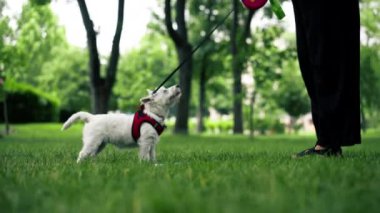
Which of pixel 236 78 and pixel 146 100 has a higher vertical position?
pixel 236 78

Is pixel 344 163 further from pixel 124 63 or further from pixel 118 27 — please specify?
pixel 124 63

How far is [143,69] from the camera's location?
47.5 m

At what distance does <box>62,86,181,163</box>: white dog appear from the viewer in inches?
223

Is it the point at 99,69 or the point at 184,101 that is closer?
the point at 99,69

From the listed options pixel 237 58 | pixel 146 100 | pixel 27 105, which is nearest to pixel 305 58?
pixel 146 100

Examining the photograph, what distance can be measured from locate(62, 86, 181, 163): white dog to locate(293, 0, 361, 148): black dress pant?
170cm

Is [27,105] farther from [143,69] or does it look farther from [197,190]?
[197,190]

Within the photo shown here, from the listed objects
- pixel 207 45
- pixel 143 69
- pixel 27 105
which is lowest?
pixel 27 105

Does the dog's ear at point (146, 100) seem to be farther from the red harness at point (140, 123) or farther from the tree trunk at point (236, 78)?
the tree trunk at point (236, 78)

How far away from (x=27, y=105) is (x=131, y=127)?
2583cm

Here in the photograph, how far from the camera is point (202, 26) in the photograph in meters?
29.5

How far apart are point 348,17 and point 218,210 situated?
140 inches

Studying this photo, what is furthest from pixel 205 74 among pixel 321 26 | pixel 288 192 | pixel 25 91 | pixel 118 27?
pixel 288 192

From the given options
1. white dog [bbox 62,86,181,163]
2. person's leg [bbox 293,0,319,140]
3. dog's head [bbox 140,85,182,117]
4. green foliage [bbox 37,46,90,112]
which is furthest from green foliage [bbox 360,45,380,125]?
green foliage [bbox 37,46,90,112]
